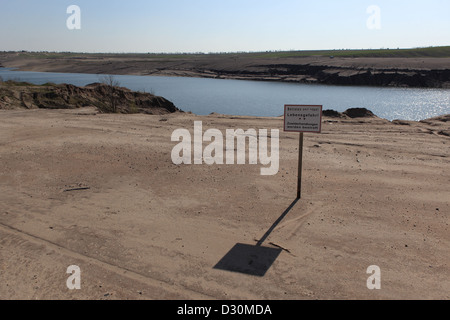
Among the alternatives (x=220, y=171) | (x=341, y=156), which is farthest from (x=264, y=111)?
(x=220, y=171)

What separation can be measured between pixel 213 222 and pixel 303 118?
8.57ft

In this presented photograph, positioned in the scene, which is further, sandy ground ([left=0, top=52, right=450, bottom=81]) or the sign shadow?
sandy ground ([left=0, top=52, right=450, bottom=81])

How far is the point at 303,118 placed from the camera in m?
7.01

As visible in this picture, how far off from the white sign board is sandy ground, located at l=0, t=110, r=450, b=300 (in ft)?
4.99

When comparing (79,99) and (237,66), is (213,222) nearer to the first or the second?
(79,99)

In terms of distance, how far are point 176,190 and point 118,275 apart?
3427 millimetres

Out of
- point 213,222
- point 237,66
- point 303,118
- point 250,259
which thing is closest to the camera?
point 250,259

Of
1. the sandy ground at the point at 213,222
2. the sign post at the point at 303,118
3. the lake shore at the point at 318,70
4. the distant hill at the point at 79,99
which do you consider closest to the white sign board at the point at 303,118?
the sign post at the point at 303,118

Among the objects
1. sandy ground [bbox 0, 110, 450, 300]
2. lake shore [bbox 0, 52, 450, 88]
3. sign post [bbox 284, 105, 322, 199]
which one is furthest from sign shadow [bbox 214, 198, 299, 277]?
lake shore [bbox 0, 52, 450, 88]

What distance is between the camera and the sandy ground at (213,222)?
465 cm

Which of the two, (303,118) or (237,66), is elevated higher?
(237,66)

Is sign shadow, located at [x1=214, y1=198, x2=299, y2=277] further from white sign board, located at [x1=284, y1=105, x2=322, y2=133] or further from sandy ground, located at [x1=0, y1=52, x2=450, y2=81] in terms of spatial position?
sandy ground, located at [x1=0, y1=52, x2=450, y2=81]

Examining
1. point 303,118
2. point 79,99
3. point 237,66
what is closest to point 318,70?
point 237,66

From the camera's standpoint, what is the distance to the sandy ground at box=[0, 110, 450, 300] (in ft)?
15.2
